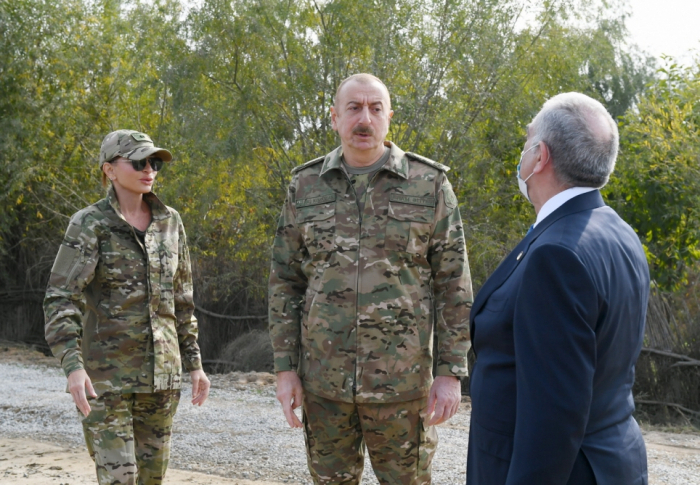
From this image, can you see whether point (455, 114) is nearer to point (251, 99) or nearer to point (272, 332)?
point (251, 99)

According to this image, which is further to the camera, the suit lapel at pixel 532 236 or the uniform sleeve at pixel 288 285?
the uniform sleeve at pixel 288 285

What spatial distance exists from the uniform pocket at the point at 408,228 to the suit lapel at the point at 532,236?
1.11m

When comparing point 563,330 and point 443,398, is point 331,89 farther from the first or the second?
point 563,330

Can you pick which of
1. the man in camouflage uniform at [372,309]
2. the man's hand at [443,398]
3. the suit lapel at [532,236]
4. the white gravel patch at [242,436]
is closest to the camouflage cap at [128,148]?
the man in camouflage uniform at [372,309]

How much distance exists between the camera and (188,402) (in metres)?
9.15

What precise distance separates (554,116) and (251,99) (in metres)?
8.84

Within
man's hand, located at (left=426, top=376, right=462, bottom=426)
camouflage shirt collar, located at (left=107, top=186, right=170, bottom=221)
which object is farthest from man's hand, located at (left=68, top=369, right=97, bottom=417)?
man's hand, located at (left=426, top=376, right=462, bottom=426)

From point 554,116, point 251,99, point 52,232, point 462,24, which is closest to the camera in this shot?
point 554,116

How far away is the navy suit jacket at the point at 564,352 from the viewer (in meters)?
1.84

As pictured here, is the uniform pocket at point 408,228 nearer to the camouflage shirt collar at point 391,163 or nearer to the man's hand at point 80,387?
the camouflage shirt collar at point 391,163

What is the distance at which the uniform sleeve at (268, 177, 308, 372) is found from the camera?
3.46 meters

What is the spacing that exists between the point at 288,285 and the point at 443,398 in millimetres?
847

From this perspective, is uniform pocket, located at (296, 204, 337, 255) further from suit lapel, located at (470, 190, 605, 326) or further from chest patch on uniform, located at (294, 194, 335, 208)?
suit lapel, located at (470, 190, 605, 326)

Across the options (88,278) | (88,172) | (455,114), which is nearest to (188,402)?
(455,114)
